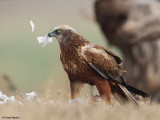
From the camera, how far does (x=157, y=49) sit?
13578mm

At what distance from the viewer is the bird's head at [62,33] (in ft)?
16.0

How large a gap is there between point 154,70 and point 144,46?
0.98m

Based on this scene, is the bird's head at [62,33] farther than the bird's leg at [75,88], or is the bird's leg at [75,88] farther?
the bird's leg at [75,88]

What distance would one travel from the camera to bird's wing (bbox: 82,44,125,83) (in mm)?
4984

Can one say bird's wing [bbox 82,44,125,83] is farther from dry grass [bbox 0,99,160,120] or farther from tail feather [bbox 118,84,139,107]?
dry grass [bbox 0,99,160,120]

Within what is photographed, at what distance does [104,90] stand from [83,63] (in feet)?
1.61

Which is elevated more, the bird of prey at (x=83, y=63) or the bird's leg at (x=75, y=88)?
the bird of prey at (x=83, y=63)

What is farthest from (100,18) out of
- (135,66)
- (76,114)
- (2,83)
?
(76,114)

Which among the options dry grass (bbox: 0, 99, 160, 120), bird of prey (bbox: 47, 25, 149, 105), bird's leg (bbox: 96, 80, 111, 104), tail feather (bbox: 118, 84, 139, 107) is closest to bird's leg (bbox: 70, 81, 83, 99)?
bird of prey (bbox: 47, 25, 149, 105)

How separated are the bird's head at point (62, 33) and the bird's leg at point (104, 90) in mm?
803

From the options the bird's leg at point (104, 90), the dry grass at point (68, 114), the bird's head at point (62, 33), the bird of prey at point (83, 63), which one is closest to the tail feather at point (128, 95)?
the bird of prey at point (83, 63)

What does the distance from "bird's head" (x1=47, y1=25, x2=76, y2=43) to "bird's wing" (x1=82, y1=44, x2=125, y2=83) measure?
0.97 feet

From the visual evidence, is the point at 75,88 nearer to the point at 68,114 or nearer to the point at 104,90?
the point at 104,90

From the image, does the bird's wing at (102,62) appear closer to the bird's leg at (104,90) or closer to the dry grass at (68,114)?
the bird's leg at (104,90)
